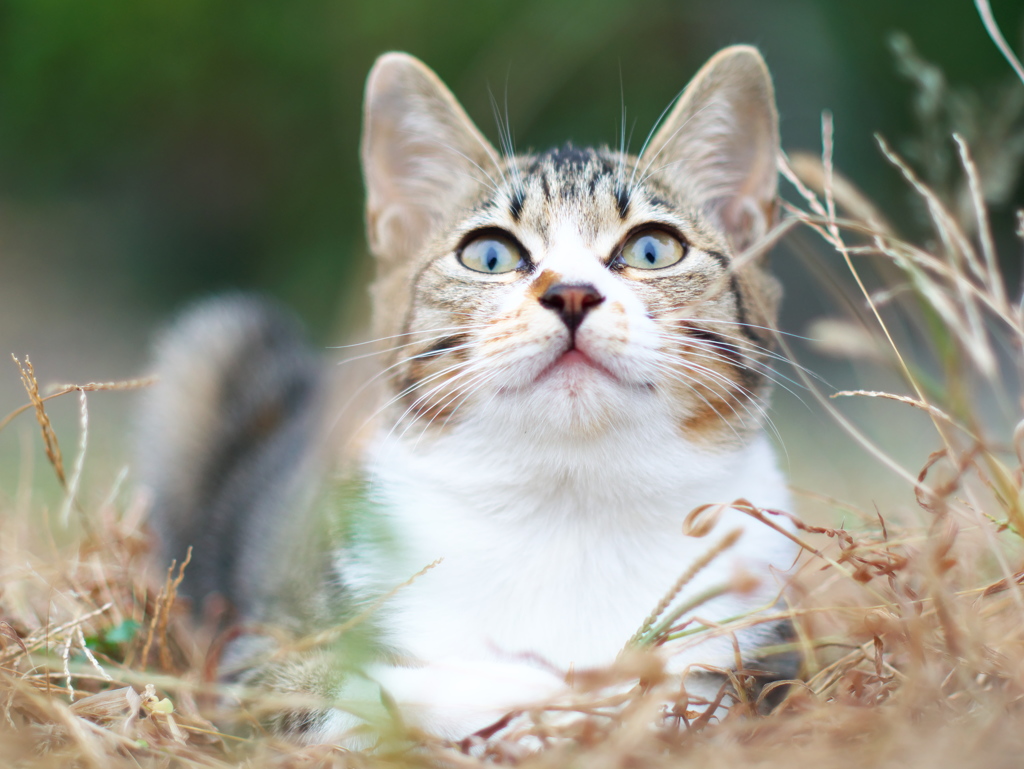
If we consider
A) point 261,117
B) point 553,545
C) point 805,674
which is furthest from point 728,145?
point 261,117

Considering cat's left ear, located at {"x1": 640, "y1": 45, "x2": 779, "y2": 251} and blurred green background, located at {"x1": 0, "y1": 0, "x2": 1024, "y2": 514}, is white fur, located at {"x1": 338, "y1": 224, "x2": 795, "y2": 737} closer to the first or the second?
cat's left ear, located at {"x1": 640, "y1": 45, "x2": 779, "y2": 251}

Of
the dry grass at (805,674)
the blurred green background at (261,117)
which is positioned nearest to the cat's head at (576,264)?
the dry grass at (805,674)

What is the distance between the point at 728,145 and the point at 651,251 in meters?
0.41

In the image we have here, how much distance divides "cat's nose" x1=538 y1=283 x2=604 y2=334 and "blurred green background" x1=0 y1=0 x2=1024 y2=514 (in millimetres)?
3074

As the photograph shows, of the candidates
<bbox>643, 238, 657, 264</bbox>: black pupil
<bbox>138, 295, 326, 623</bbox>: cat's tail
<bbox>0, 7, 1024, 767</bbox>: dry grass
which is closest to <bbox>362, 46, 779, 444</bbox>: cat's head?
<bbox>643, 238, 657, 264</bbox>: black pupil

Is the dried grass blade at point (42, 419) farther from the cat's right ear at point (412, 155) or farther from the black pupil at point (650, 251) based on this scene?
the black pupil at point (650, 251)

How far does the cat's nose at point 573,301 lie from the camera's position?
4.15 ft

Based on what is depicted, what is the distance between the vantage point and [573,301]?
1.26 metres

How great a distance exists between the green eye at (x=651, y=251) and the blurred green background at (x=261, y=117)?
2.80 m

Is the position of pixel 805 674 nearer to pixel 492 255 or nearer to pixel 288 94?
pixel 492 255

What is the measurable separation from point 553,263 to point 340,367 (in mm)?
1058

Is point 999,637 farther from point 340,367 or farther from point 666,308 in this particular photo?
point 340,367

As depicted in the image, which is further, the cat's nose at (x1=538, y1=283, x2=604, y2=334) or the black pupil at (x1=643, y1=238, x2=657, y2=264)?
the black pupil at (x1=643, y1=238, x2=657, y2=264)

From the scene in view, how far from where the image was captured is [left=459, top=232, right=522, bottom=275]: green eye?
1.53m
